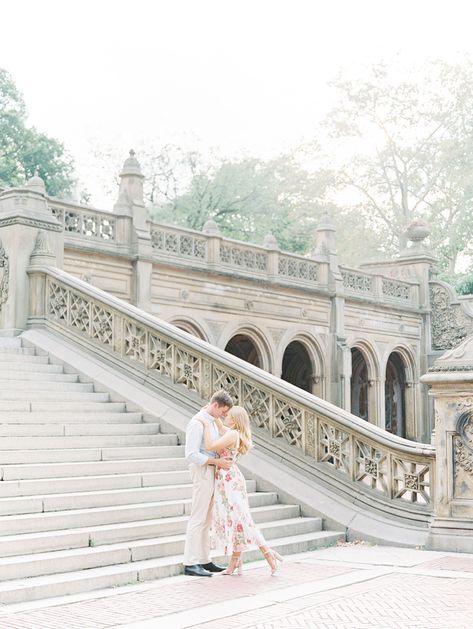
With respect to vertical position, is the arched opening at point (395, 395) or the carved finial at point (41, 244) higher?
the carved finial at point (41, 244)

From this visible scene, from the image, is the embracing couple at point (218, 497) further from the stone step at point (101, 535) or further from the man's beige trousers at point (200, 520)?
the stone step at point (101, 535)

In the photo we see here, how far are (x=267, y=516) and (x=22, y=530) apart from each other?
9.71 feet

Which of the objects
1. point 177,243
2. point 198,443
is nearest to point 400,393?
point 177,243

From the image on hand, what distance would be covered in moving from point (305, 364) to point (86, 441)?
22.4 metres

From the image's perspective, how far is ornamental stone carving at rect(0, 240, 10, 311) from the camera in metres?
12.8

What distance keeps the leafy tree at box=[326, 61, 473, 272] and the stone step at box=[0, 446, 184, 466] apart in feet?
123

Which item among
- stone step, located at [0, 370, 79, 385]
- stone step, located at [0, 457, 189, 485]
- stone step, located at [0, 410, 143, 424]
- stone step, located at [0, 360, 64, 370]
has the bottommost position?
stone step, located at [0, 457, 189, 485]

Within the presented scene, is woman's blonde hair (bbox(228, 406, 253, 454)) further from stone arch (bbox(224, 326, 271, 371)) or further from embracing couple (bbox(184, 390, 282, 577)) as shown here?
stone arch (bbox(224, 326, 271, 371))

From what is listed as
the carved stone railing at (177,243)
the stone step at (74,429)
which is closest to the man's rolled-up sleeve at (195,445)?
the stone step at (74,429)

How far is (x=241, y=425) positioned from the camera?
798 cm

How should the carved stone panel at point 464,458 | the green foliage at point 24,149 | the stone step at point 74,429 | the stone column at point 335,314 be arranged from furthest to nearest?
1. the green foliage at point 24,149
2. the stone column at point 335,314
3. the carved stone panel at point 464,458
4. the stone step at point 74,429

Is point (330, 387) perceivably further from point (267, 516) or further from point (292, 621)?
point (292, 621)

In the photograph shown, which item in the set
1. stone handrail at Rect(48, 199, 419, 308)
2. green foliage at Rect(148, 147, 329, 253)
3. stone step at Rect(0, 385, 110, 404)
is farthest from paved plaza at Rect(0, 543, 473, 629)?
green foliage at Rect(148, 147, 329, 253)

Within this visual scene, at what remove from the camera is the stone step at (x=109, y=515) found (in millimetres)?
7621
